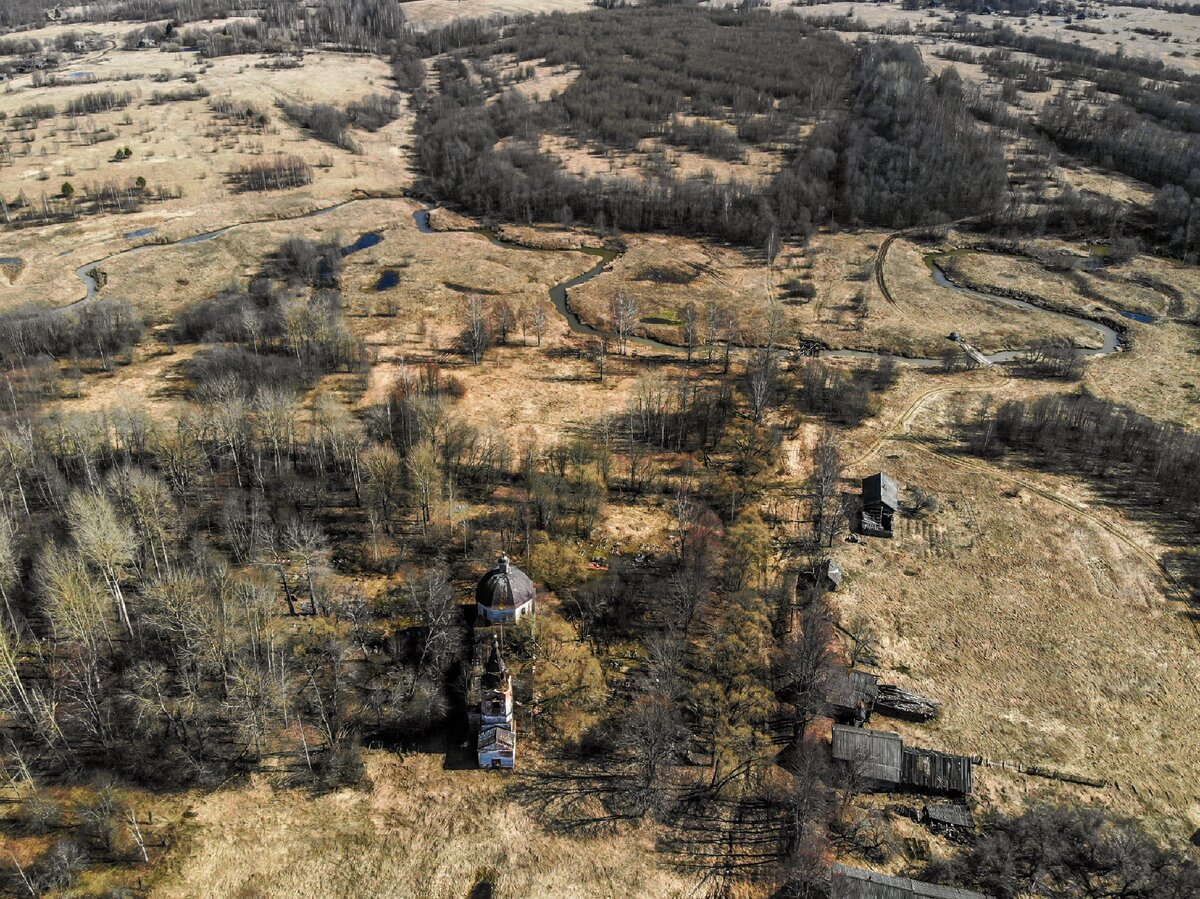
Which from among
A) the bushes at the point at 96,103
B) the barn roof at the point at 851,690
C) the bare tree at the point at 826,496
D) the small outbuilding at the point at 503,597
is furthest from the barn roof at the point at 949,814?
the bushes at the point at 96,103

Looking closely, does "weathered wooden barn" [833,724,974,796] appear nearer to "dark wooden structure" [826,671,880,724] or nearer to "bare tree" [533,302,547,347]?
"dark wooden structure" [826,671,880,724]

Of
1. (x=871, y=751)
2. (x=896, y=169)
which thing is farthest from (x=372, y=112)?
(x=871, y=751)

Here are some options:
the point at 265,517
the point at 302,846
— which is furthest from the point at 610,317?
the point at 302,846

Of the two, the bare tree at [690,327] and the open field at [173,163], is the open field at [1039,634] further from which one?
the open field at [173,163]

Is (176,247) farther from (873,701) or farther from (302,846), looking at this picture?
(873,701)

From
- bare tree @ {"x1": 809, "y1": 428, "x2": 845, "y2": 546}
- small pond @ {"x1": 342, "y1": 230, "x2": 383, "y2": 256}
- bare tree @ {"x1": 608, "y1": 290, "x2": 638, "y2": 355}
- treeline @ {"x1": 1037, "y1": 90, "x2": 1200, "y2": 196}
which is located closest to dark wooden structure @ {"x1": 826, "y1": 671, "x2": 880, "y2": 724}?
bare tree @ {"x1": 809, "y1": 428, "x2": 845, "y2": 546}

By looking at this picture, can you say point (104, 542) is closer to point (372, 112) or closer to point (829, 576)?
point (829, 576)
